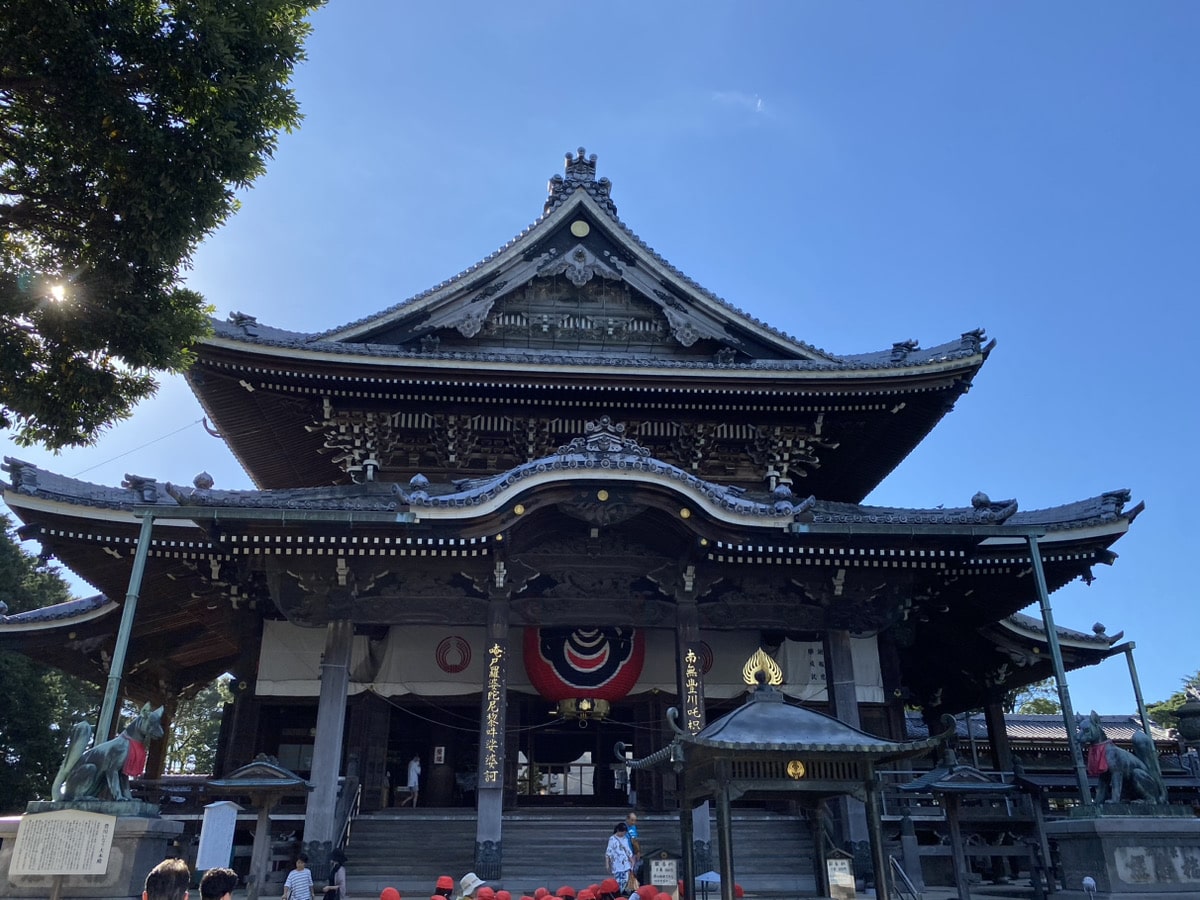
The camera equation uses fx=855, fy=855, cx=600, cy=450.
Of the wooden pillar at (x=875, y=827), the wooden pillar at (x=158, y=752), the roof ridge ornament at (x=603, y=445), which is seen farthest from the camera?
the wooden pillar at (x=158, y=752)

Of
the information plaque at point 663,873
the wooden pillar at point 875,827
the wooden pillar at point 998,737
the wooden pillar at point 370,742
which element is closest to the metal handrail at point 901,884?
the information plaque at point 663,873

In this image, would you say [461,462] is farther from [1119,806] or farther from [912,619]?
[1119,806]

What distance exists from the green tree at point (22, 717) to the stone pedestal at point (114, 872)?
19989mm

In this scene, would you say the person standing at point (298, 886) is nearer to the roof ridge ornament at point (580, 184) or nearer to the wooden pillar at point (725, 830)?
the wooden pillar at point (725, 830)

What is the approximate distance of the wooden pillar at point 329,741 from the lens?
40.2 feet

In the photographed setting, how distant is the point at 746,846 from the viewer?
42.7ft

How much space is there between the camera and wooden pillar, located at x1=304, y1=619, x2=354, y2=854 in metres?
12.2

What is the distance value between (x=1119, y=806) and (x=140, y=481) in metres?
14.6

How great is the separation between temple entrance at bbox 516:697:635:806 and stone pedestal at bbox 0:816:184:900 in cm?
839

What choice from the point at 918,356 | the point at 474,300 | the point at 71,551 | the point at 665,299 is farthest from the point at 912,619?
the point at 71,551

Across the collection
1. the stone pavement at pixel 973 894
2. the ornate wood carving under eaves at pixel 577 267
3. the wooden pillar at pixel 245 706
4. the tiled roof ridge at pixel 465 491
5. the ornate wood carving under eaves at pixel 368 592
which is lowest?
the stone pavement at pixel 973 894

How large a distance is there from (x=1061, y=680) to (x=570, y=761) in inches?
383

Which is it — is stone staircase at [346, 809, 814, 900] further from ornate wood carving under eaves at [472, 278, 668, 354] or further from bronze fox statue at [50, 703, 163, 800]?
ornate wood carving under eaves at [472, 278, 668, 354]

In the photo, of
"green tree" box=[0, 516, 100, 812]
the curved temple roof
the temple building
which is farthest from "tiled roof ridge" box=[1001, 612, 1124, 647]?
"green tree" box=[0, 516, 100, 812]
